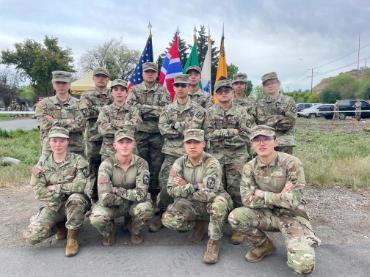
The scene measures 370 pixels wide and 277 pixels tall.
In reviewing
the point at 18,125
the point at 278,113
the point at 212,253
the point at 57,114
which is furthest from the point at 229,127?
the point at 18,125

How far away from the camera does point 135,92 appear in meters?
5.74

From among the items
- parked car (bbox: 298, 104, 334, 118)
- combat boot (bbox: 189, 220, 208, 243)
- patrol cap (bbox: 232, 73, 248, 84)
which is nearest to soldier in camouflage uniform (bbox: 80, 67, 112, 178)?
combat boot (bbox: 189, 220, 208, 243)

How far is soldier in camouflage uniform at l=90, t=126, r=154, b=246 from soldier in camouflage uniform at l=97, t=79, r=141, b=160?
19.3 inches

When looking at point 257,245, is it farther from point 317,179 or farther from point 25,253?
point 317,179

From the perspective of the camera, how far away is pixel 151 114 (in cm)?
Answer: 562

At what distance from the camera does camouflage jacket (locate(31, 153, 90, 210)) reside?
4.48 metres

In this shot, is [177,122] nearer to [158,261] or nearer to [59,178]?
[59,178]

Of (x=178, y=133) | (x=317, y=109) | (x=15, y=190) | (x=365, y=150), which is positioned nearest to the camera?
(x=178, y=133)

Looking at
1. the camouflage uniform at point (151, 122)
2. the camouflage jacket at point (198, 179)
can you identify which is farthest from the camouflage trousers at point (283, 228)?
the camouflage uniform at point (151, 122)

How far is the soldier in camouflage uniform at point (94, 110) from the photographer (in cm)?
571

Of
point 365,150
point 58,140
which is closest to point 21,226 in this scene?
point 58,140

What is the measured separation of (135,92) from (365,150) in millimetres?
7942

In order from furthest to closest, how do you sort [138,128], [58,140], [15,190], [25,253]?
1. [15,190]
2. [138,128]
3. [58,140]
4. [25,253]

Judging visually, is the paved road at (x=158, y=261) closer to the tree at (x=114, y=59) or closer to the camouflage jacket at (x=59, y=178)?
the camouflage jacket at (x=59, y=178)
